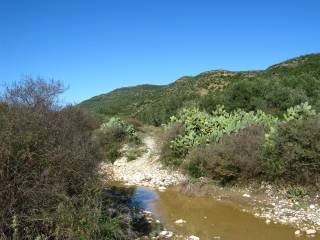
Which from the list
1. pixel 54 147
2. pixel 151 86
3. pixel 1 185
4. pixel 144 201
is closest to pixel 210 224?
pixel 144 201

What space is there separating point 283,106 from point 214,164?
15.0m

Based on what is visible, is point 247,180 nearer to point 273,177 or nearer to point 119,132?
point 273,177

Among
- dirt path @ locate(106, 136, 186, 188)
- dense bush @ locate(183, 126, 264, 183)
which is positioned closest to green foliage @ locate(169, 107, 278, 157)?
dense bush @ locate(183, 126, 264, 183)

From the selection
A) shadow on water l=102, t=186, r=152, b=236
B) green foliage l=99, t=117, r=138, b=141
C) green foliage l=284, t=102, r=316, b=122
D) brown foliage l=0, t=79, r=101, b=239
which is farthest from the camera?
green foliage l=99, t=117, r=138, b=141

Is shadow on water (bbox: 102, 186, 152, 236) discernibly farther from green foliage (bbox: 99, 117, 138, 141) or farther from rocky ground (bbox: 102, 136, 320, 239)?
green foliage (bbox: 99, 117, 138, 141)

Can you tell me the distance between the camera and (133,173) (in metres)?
23.8

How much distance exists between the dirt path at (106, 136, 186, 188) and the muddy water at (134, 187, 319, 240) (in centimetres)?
214

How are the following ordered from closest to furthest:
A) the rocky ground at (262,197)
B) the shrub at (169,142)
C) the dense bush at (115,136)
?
1. the rocky ground at (262,197)
2. the shrub at (169,142)
3. the dense bush at (115,136)

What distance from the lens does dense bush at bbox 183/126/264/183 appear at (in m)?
16.9

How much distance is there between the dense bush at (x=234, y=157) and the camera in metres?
16.9

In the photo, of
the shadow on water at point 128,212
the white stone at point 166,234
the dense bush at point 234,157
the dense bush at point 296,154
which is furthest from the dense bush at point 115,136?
the white stone at point 166,234

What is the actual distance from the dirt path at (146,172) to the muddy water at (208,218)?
7.03ft

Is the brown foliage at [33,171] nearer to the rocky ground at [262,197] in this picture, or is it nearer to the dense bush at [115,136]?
the rocky ground at [262,197]

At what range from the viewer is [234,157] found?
17.1m
